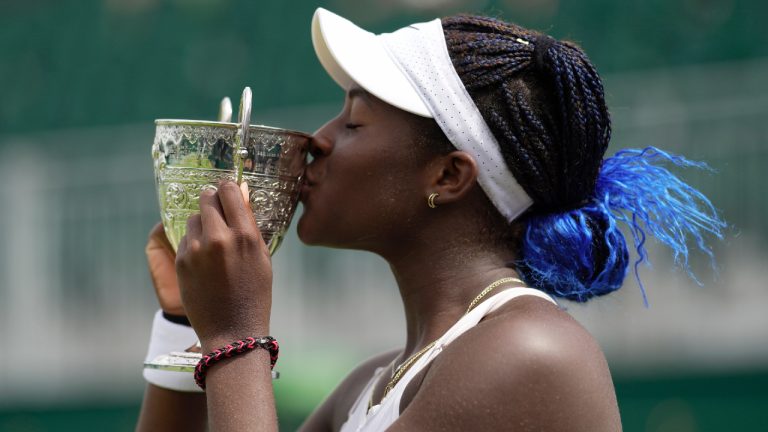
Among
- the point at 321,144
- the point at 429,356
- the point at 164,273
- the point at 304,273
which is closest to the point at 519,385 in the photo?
the point at 429,356

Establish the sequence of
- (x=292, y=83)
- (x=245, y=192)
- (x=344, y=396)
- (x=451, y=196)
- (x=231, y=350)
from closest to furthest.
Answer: (x=231, y=350)
(x=245, y=192)
(x=451, y=196)
(x=344, y=396)
(x=292, y=83)

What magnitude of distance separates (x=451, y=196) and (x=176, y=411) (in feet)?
2.57

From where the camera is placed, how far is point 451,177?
226 cm

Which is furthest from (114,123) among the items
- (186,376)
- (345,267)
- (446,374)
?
(446,374)

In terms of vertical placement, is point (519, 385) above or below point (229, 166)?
below

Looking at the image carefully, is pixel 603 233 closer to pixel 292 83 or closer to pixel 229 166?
pixel 229 166

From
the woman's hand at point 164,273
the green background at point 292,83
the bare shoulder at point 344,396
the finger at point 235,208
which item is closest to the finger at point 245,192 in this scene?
the finger at point 235,208

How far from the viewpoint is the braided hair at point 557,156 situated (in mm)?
2203

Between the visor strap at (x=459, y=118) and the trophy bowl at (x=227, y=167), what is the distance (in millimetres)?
255

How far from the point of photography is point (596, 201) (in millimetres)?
2318

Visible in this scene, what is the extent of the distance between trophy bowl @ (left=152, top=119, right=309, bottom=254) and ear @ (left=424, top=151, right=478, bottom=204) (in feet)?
0.85

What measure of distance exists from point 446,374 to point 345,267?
5468 mm

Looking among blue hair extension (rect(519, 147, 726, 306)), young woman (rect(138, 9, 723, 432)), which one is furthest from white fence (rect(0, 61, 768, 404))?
young woman (rect(138, 9, 723, 432))

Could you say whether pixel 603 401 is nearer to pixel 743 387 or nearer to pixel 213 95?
pixel 743 387
